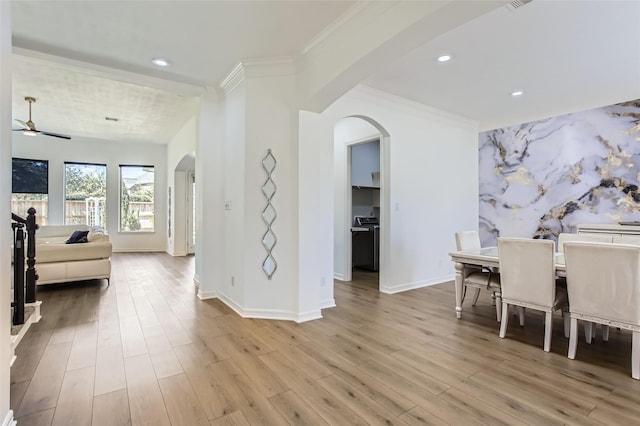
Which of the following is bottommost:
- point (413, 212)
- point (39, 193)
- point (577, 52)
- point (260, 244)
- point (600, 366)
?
point (600, 366)

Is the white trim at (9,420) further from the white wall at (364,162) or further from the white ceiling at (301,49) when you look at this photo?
the white wall at (364,162)

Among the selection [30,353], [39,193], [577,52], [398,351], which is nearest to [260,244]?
[398,351]

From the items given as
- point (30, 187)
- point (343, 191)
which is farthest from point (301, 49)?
point (30, 187)

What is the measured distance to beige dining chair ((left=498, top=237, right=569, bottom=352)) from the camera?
8.62 feet

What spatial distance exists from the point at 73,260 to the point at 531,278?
5.85 m

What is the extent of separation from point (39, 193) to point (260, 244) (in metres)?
7.60

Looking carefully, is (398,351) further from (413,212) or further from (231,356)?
(413,212)

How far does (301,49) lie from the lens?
309cm

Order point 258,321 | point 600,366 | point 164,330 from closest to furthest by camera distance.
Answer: point 600,366, point 164,330, point 258,321

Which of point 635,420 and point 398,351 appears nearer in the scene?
point 635,420

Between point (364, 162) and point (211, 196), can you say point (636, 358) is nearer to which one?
point (211, 196)

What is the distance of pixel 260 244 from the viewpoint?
344 cm

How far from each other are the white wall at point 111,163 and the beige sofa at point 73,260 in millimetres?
3830

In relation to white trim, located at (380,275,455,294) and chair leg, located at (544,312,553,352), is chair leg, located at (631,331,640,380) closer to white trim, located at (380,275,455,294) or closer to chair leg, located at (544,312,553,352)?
chair leg, located at (544,312,553,352)
